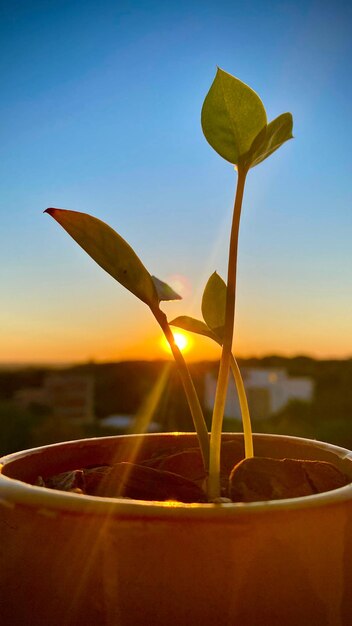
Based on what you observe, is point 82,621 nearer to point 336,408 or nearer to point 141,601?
point 141,601

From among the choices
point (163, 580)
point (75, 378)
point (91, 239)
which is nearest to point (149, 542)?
point (163, 580)

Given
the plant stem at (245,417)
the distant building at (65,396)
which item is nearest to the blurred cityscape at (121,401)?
the distant building at (65,396)

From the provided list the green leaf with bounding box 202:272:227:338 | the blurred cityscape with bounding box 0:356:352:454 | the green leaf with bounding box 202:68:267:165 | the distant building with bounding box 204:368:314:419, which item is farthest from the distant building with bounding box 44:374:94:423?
the green leaf with bounding box 202:68:267:165

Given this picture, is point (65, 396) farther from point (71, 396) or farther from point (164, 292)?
point (164, 292)

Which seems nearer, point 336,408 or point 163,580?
point 163,580

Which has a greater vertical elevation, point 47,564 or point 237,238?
point 237,238

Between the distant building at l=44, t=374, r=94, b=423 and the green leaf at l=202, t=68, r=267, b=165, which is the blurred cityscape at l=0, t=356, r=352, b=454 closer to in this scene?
the distant building at l=44, t=374, r=94, b=423
